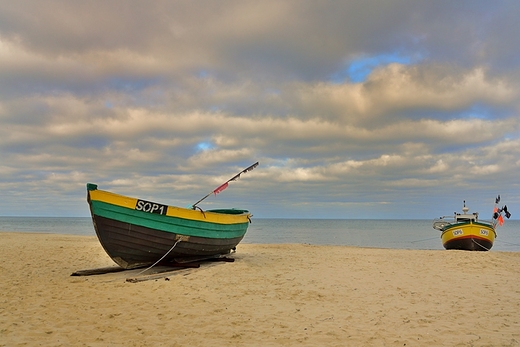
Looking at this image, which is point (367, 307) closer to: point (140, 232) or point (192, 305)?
point (192, 305)

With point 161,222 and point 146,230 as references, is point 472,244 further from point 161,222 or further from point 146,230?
point 146,230

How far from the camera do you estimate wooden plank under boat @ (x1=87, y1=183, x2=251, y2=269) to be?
376 inches

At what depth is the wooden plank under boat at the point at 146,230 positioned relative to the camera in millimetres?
9547

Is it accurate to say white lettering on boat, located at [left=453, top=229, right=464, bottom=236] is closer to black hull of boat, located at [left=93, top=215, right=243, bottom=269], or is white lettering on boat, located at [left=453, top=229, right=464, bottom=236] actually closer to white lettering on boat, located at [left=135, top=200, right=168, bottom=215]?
black hull of boat, located at [left=93, top=215, right=243, bottom=269]

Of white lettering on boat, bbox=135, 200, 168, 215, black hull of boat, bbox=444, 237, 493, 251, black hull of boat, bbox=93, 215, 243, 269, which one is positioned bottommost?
black hull of boat, bbox=93, 215, 243, 269

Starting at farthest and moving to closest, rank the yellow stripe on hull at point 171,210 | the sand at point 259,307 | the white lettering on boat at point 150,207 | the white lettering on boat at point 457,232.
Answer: the white lettering on boat at point 457,232 → the white lettering on boat at point 150,207 → the yellow stripe on hull at point 171,210 → the sand at point 259,307

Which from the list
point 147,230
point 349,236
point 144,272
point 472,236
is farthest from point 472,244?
point 349,236

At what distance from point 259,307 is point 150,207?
439 cm

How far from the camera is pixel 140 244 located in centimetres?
1009

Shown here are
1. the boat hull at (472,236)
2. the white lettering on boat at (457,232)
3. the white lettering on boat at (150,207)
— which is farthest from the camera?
the white lettering on boat at (457,232)

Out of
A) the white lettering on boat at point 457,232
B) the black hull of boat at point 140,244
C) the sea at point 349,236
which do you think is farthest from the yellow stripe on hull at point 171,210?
the sea at point 349,236

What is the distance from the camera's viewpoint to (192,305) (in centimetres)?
715

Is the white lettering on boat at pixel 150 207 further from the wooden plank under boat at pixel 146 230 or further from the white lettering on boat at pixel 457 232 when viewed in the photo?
the white lettering on boat at pixel 457 232

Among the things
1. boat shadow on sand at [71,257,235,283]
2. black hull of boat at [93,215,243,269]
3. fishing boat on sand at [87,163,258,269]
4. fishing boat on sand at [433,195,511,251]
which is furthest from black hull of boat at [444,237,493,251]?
black hull of boat at [93,215,243,269]
